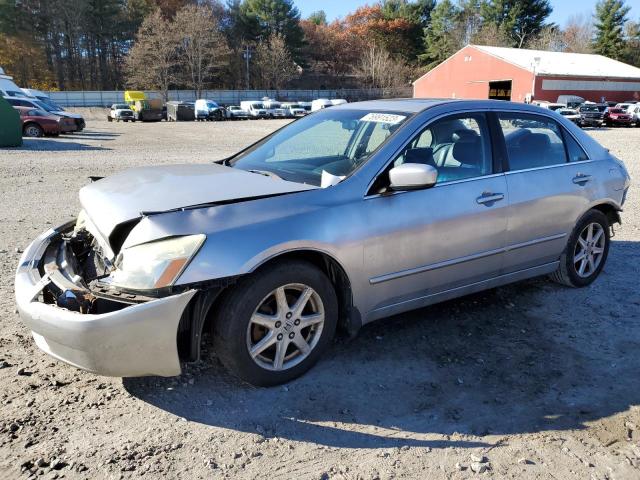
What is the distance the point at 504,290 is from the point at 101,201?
135 inches

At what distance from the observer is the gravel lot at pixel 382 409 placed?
271 centimetres

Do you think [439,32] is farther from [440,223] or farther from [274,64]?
Result: [440,223]

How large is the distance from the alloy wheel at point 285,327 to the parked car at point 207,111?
48489 millimetres

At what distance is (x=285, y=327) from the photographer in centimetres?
329

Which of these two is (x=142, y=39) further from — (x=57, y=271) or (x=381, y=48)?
(x=57, y=271)

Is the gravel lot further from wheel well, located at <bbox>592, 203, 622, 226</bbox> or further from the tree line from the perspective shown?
the tree line

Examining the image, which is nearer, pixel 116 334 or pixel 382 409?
pixel 116 334

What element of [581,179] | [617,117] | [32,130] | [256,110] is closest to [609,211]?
[581,179]

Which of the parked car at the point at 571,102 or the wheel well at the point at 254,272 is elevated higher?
the parked car at the point at 571,102

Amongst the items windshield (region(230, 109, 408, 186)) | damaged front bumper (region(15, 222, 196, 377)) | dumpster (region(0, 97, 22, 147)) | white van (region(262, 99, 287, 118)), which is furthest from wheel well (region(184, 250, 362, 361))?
white van (region(262, 99, 287, 118))

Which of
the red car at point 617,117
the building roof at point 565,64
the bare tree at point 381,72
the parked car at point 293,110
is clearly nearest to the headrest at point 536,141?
the red car at point 617,117

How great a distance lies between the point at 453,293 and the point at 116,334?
2.32 m

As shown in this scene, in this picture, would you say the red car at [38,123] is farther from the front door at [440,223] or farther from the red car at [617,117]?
the red car at [617,117]

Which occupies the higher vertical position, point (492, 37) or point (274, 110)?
point (492, 37)
